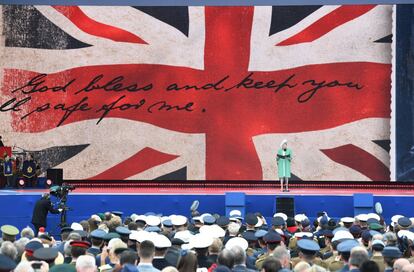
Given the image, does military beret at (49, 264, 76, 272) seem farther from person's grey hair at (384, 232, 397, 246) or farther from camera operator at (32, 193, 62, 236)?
camera operator at (32, 193, 62, 236)

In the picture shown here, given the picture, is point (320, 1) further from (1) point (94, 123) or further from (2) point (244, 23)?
(1) point (94, 123)

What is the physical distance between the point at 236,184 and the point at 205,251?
14464 mm

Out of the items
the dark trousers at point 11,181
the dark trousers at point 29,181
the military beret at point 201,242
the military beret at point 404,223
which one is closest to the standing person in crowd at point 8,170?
the dark trousers at point 11,181

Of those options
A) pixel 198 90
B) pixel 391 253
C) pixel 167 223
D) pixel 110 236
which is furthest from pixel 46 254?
pixel 198 90

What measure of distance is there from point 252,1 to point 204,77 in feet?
7.32

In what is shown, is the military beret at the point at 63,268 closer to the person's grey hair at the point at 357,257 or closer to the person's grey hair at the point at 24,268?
the person's grey hair at the point at 24,268

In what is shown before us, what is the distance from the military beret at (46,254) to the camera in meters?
8.17

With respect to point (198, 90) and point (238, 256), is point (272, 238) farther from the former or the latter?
point (198, 90)

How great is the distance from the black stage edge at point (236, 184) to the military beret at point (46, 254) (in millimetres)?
14789

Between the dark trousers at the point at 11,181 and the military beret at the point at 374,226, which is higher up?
the dark trousers at the point at 11,181

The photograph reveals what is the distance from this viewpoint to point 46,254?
8.22 meters

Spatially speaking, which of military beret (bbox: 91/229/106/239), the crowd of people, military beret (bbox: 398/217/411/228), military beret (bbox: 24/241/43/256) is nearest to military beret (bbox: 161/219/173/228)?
the crowd of people

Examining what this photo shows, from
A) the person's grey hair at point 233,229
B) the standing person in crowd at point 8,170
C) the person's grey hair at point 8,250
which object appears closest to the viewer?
the person's grey hair at point 8,250

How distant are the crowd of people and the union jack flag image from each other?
1066 centimetres
